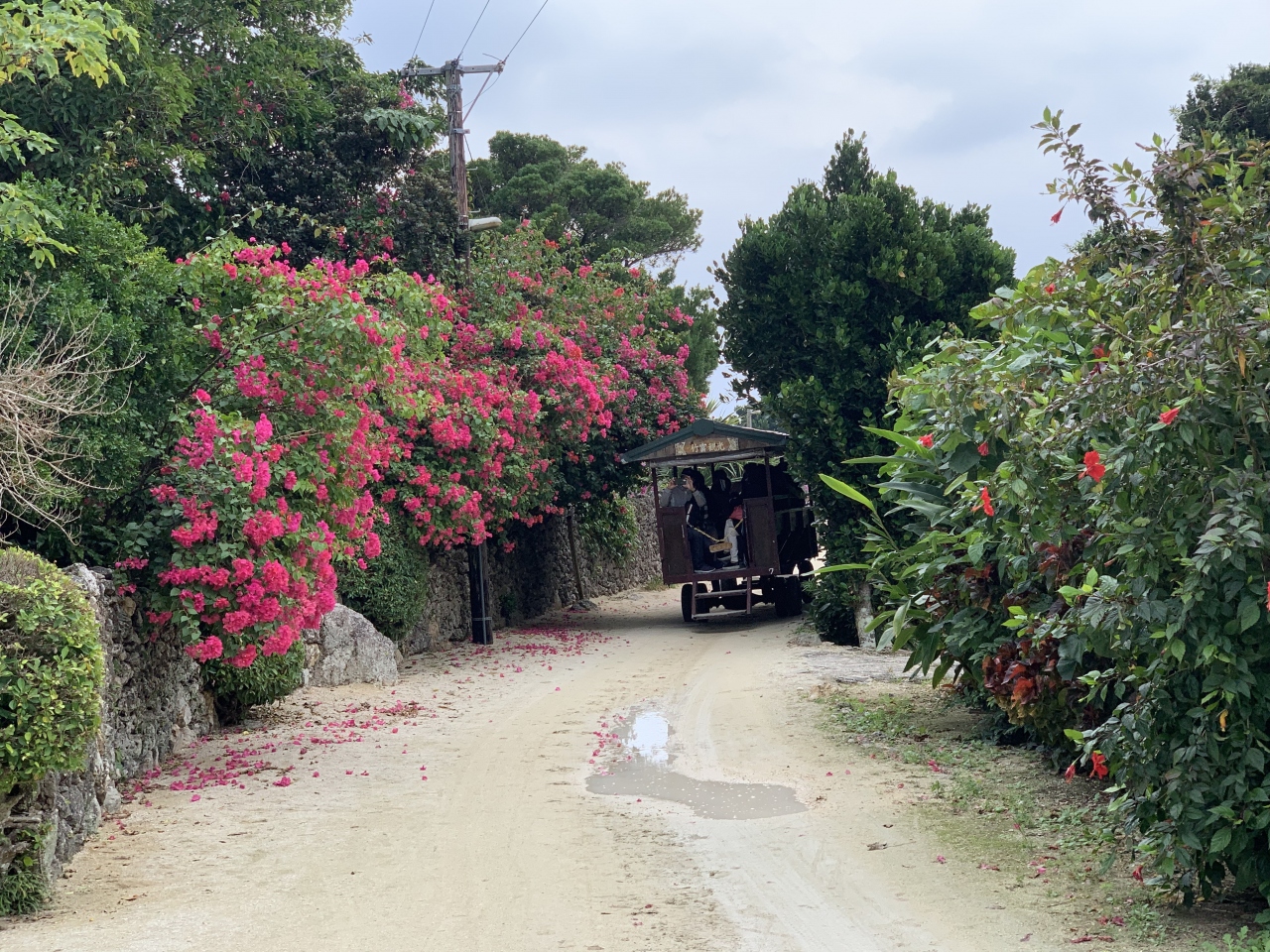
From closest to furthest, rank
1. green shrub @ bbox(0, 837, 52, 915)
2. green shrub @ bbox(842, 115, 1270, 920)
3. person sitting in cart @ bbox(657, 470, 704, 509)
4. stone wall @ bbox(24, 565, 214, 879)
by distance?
green shrub @ bbox(842, 115, 1270, 920)
green shrub @ bbox(0, 837, 52, 915)
stone wall @ bbox(24, 565, 214, 879)
person sitting in cart @ bbox(657, 470, 704, 509)

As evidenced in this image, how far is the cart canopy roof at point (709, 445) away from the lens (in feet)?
60.7

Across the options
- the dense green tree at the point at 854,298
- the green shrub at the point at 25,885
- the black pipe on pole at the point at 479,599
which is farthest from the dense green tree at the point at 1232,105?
the green shrub at the point at 25,885

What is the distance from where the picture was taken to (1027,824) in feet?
22.4

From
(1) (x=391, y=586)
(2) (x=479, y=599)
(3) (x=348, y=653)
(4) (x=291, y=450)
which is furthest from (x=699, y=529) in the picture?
(4) (x=291, y=450)

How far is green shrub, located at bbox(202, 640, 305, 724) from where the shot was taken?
10281 mm

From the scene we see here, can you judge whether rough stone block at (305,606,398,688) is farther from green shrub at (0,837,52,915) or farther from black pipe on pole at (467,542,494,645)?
green shrub at (0,837,52,915)

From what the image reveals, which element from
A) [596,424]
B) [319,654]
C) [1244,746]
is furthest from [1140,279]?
[596,424]

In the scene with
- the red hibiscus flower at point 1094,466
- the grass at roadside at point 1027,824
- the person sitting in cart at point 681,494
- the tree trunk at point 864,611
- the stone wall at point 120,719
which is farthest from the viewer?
the person sitting in cart at point 681,494

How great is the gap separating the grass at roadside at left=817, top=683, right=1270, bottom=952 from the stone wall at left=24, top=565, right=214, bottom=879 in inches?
186

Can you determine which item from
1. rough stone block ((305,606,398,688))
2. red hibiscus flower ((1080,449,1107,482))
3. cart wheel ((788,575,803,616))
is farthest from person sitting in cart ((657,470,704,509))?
red hibiscus flower ((1080,449,1107,482))

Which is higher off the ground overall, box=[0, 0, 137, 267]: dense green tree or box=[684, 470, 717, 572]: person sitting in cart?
box=[0, 0, 137, 267]: dense green tree

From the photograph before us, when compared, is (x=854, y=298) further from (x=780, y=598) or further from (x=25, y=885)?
(x=25, y=885)

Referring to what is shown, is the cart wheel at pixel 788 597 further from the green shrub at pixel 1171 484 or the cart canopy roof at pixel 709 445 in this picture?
the green shrub at pixel 1171 484

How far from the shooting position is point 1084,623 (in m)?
5.18
